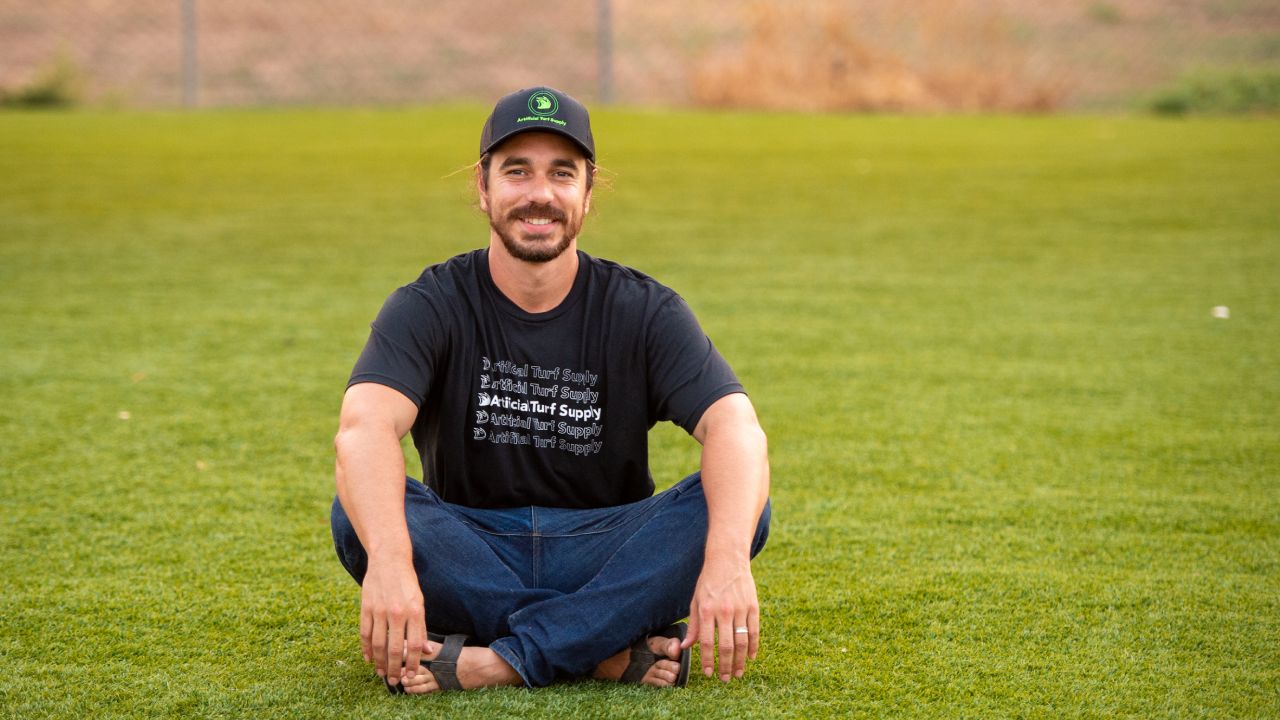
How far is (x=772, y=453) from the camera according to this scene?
4234 mm

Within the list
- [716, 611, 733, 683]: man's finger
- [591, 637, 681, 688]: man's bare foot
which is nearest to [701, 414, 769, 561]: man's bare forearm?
[716, 611, 733, 683]: man's finger

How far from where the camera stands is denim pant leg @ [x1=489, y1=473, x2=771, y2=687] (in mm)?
2564

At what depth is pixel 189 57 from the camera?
1459 cm

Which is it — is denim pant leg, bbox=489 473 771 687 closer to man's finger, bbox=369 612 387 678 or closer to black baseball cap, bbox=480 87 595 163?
man's finger, bbox=369 612 387 678

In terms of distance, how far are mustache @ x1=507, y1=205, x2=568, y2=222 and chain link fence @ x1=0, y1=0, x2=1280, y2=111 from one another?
1263cm

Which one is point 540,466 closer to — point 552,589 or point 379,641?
point 552,589

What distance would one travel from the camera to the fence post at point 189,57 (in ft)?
47.6

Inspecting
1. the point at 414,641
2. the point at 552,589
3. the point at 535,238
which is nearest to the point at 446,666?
the point at 414,641

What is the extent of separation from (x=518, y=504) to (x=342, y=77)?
50.4 feet

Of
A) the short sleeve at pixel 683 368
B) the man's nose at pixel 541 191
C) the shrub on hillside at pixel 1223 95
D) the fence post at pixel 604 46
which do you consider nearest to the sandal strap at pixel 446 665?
the short sleeve at pixel 683 368

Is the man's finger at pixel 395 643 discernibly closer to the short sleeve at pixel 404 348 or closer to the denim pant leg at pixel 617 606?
the denim pant leg at pixel 617 606

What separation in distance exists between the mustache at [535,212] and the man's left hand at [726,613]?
28.3 inches

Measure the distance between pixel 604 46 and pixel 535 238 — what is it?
1275 cm

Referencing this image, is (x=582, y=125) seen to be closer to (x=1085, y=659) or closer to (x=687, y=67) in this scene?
(x=1085, y=659)
